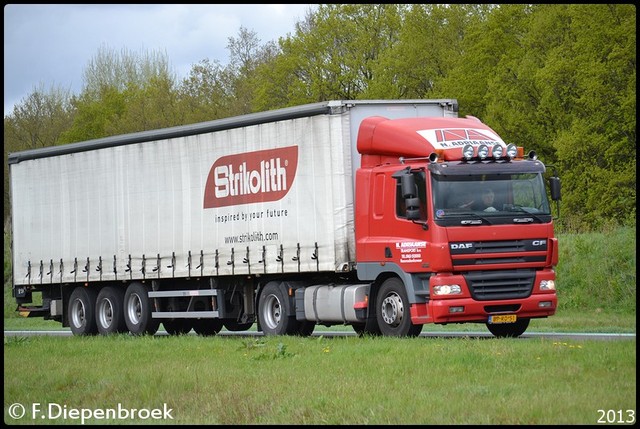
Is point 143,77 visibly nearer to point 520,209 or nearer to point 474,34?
point 474,34

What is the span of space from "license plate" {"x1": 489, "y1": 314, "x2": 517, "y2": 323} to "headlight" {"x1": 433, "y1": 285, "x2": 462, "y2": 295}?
0.81m

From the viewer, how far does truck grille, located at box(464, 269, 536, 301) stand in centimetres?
2036

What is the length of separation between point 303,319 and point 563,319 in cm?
776

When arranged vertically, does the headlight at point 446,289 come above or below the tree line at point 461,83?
below

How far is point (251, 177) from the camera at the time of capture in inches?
958

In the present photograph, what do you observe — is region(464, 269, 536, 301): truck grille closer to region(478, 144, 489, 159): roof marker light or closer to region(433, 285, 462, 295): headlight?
region(433, 285, 462, 295): headlight

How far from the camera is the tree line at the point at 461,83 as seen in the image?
47.4 m

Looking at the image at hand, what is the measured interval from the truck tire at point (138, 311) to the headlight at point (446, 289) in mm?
8768

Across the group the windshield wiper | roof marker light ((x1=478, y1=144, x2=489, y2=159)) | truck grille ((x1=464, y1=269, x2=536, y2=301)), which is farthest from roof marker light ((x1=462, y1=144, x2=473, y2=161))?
truck grille ((x1=464, y1=269, x2=536, y2=301))

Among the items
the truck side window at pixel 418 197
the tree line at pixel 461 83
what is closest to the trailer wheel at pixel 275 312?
the truck side window at pixel 418 197

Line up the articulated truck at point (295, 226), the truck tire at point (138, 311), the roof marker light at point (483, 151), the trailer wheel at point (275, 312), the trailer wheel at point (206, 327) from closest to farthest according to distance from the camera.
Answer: the articulated truck at point (295, 226), the roof marker light at point (483, 151), the trailer wheel at point (275, 312), the truck tire at point (138, 311), the trailer wheel at point (206, 327)

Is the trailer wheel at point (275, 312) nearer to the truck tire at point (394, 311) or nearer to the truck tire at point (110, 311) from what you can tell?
the truck tire at point (394, 311)

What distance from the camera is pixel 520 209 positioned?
2062cm

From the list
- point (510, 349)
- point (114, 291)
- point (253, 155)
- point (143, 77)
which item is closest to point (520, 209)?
point (510, 349)
